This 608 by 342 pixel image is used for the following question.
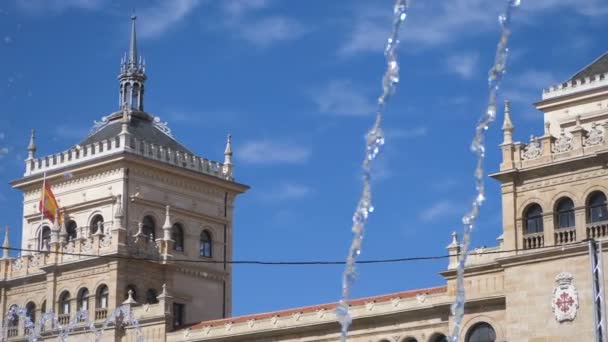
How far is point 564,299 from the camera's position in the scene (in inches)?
2050

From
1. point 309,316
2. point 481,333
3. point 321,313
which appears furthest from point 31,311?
point 481,333

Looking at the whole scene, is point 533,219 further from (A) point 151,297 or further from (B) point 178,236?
(B) point 178,236

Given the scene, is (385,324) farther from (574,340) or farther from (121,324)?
(121,324)

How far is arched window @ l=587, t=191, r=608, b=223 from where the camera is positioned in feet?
172

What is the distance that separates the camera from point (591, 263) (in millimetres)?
50688

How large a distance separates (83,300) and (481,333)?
1030 inches

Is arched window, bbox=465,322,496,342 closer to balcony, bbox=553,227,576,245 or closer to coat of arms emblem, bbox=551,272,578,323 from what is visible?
coat of arms emblem, bbox=551,272,578,323

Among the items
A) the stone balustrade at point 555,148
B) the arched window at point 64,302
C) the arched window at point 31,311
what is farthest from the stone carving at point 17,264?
the stone balustrade at point 555,148

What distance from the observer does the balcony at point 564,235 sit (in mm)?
52875

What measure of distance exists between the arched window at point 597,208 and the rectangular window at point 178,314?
28.7 m

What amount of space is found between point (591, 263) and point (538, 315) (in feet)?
11.5

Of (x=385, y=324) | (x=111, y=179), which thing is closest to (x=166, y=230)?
(x=111, y=179)

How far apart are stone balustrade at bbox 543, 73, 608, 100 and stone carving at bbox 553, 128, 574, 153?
7.73 m

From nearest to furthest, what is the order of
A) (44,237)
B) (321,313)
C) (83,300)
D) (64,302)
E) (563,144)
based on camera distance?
(563,144) < (321,313) < (83,300) < (64,302) < (44,237)
